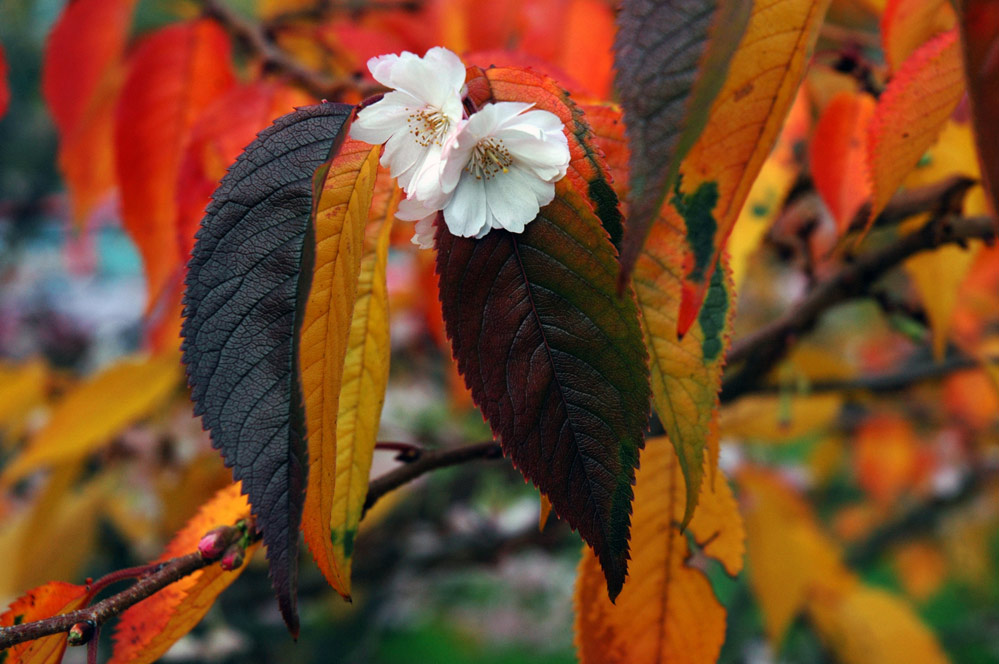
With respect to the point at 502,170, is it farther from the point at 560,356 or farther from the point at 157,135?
the point at 157,135

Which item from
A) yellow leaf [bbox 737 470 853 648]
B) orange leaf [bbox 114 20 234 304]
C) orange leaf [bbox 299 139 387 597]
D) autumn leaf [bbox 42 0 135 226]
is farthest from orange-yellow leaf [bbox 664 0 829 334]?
yellow leaf [bbox 737 470 853 648]

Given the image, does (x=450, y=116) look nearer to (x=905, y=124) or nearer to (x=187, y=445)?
(x=905, y=124)

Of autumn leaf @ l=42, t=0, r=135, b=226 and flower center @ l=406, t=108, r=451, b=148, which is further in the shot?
autumn leaf @ l=42, t=0, r=135, b=226

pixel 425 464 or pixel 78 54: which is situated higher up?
pixel 78 54

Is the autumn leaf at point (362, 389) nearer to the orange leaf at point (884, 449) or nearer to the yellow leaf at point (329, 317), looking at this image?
the yellow leaf at point (329, 317)

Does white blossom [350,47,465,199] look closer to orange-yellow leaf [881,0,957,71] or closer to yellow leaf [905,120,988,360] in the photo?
orange-yellow leaf [881,0,957,71]

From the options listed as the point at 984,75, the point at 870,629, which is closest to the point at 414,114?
the point at 984,75
